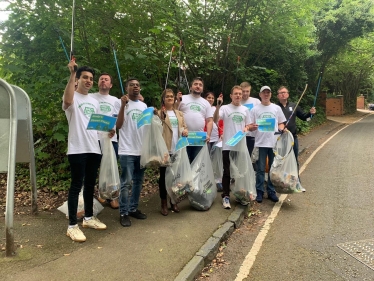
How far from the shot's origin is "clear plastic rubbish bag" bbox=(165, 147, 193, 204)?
4.49 m

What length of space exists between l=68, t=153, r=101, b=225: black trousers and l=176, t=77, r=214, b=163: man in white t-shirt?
159 centimetres

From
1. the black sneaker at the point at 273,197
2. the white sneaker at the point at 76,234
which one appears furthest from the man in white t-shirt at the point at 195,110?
the white sneaker at the point at 76,234

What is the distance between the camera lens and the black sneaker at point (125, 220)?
419 centimetres

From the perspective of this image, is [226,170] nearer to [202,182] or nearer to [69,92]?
[202,182]

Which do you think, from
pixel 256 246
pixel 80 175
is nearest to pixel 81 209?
pixel 80 175

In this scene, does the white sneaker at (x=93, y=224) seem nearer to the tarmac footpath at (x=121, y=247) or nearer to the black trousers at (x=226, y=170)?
the tarmac footpath at (x=121, y=247)

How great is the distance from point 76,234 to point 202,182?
1930 mm

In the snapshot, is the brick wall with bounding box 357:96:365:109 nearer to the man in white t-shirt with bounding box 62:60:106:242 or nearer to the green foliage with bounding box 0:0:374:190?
the green foliage with bounding box 0:0:374:190

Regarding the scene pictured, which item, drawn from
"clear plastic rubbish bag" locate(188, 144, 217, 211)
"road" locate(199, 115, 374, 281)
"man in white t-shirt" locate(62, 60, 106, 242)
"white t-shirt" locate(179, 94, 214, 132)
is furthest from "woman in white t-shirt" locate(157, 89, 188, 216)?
"road" locate(199, 115, 374, 281)

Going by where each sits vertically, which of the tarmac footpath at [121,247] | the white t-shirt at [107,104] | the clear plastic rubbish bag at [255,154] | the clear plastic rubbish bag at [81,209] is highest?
the white t-shirt at [107,104]

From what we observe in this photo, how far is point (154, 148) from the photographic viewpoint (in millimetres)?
4262

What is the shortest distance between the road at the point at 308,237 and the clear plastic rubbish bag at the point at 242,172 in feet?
1.38

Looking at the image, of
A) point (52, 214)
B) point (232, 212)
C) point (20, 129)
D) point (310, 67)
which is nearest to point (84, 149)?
point (20, 129)

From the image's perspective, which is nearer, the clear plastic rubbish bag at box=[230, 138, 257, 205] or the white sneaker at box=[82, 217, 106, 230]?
the white sneaker at box=[82, 217, 106, 230]
